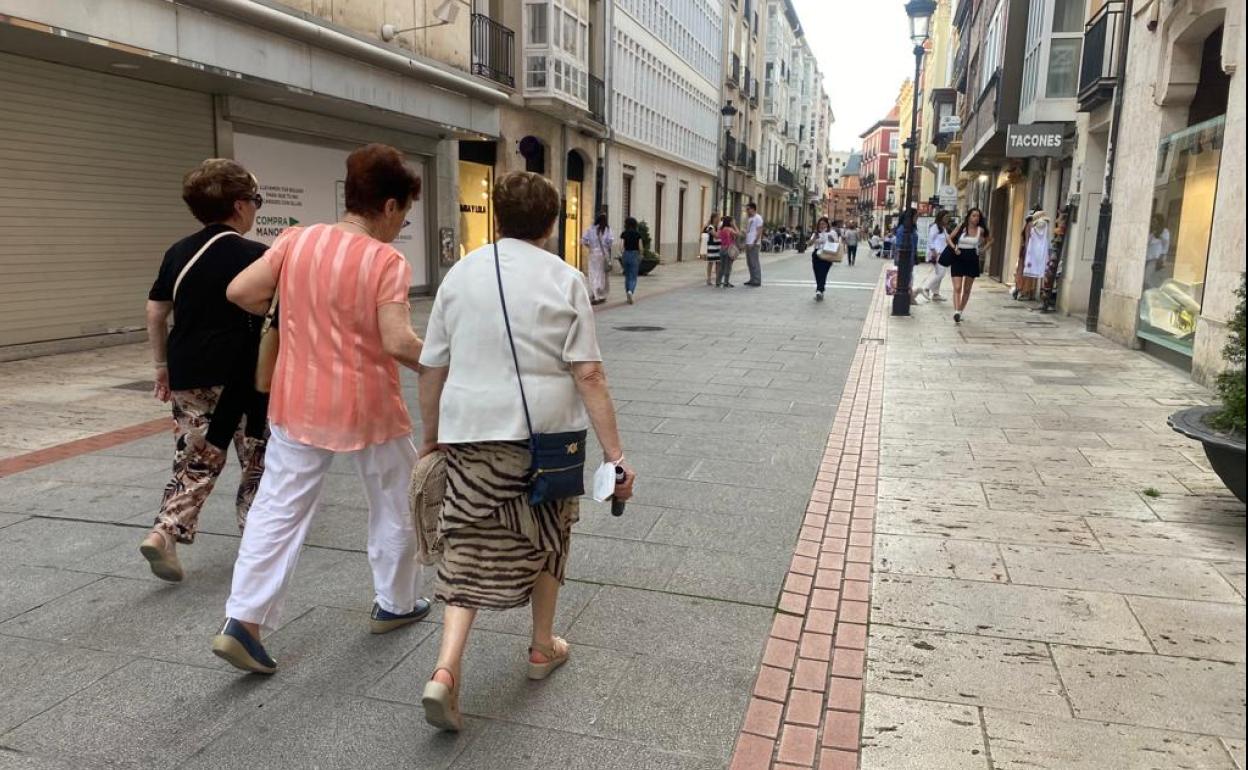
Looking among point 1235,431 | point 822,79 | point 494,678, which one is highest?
point 822,79

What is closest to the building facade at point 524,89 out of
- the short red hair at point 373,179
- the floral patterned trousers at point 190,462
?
the floral patterned trousers at point 190,462

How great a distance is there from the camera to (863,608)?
3.73 m

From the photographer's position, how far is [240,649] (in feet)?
9.73

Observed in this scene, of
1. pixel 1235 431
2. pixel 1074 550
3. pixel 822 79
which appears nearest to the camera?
pixel 1074 550

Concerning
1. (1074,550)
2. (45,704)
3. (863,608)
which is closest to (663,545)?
(863,608)

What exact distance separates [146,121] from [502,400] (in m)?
10.3

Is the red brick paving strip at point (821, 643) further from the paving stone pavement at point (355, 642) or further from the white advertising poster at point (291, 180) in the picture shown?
the white advertising poster at point (291, 180)

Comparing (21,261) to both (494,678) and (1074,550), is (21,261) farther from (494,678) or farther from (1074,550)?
(1074,550)

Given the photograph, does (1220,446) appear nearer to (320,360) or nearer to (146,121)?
(320,360)

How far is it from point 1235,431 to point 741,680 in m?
3.23

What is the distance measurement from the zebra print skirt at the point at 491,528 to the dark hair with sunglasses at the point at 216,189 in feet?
5.61

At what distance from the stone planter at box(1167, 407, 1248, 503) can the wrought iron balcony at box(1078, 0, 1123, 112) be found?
32.3ft

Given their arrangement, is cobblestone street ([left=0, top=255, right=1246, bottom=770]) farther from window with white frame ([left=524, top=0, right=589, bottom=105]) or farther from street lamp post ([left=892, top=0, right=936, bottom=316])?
window with white frame ([left=524, top=0, right=589, bottom=105])

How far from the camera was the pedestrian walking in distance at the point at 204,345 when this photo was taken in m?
3.65
